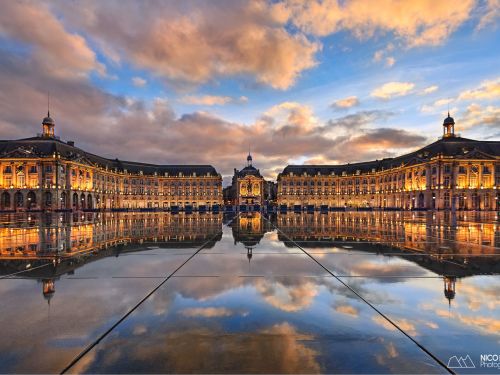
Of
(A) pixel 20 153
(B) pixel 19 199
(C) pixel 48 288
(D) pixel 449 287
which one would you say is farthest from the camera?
(B) pixel 19 199

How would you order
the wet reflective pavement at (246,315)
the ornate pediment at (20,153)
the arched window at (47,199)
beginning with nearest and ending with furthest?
the wet reflective pavement at (246,315), the ornate pediment at (20,153), the arched window at (47,199)

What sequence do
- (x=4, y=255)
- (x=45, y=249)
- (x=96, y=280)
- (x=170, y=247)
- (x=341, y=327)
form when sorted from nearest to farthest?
(x=341, y=327) < (x=96, y=280) < (x=4, y=255) < (x=45, y=249) < (x=170, y=247)

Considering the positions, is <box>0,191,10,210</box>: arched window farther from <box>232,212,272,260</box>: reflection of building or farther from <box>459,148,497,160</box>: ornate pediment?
<box>459,148,497,160</box>: ornate pediment

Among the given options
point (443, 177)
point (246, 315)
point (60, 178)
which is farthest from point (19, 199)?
point (443, 177)

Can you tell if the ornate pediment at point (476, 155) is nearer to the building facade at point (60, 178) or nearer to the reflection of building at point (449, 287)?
the building facade at point (60, 178)

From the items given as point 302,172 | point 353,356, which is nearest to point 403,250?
point 353,356

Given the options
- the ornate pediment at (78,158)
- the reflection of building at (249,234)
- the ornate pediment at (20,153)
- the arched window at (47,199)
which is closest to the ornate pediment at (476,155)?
the reflection of building at (249,234)

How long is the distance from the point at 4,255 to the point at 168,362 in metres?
8.28

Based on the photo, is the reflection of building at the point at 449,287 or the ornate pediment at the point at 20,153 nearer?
the reflection of building at the point at 449,287

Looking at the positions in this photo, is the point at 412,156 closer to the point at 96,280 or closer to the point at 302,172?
the point at 302,172

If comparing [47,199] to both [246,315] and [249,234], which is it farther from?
[246,315]

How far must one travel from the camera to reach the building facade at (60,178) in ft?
263

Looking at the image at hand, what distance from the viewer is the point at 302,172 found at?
140500 millimetres

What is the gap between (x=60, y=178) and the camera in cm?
8262
